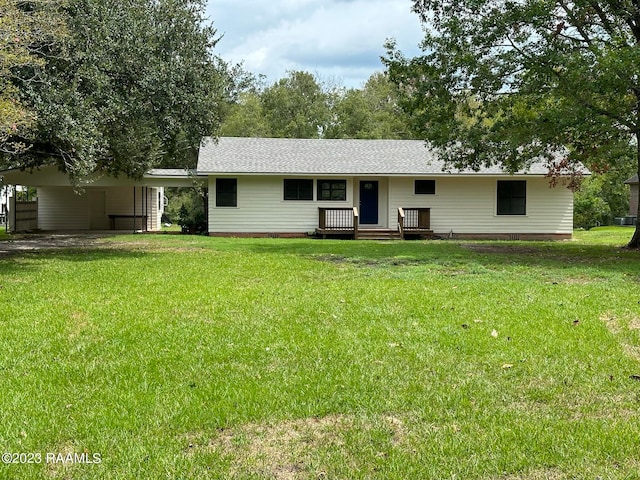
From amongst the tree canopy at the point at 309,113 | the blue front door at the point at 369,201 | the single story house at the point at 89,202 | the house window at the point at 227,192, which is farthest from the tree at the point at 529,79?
the tree canopy at the point at 309,113

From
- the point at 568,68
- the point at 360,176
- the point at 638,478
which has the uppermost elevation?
the point at 568,68

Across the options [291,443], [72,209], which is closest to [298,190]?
[72,209]

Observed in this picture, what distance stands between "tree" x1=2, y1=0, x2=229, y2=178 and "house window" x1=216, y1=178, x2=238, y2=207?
6.51 metres

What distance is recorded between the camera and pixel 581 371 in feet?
13.9

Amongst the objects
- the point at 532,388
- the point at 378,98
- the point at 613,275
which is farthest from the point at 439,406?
the point at 378,98

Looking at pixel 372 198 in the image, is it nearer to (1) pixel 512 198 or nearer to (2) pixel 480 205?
(2) pixel 480 205

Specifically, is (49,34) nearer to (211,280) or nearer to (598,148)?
(211,280)

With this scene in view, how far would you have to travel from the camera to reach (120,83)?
40.3 ft

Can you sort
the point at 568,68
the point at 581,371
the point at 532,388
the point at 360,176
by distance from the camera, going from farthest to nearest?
the point at 360,176
the point at 568,68
the point at 581,371
the point at 532,388

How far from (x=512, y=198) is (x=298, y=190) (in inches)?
350

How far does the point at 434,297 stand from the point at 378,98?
43.4 meters

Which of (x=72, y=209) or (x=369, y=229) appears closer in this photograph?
(x=369, y=229)

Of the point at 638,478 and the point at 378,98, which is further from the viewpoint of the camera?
the point at 378,98

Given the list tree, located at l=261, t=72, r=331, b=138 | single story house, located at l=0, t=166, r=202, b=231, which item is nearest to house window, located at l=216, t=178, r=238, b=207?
single story house, located at l=0, t=166, r=202, b=231
